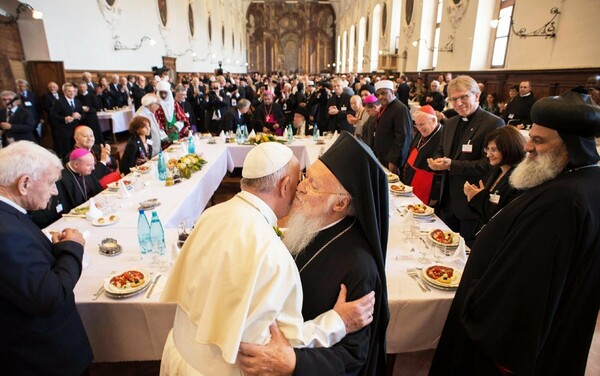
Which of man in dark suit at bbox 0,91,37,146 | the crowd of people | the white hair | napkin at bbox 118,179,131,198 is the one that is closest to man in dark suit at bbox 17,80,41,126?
man in dark suit at bbox 0,91,37,146

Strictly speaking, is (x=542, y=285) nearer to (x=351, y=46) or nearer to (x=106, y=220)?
(x=106, y=220)

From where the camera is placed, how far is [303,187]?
158 centimetres

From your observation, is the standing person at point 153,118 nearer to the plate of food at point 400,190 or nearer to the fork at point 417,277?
the plate of food at point 400,190

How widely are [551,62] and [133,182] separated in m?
8.56

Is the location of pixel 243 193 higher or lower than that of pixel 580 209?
higher

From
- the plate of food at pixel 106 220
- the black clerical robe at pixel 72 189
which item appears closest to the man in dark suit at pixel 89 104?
the black clerical robe at pixel 72 189

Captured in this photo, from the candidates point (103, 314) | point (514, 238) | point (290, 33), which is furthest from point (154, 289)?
point (290, 33)

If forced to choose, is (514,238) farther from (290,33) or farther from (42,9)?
(290,33)

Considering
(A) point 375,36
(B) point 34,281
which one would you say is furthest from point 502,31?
(A) point 375,36

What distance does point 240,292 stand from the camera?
3.55 feet

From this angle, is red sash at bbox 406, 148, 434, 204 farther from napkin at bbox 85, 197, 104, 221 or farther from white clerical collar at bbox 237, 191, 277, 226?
napkin at bbox 85, 197, 104, 221

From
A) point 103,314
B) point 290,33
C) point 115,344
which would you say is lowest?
point 115,344

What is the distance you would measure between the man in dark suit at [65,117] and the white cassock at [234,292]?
8.33 meters

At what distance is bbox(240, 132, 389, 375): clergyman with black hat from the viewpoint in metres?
1.38
